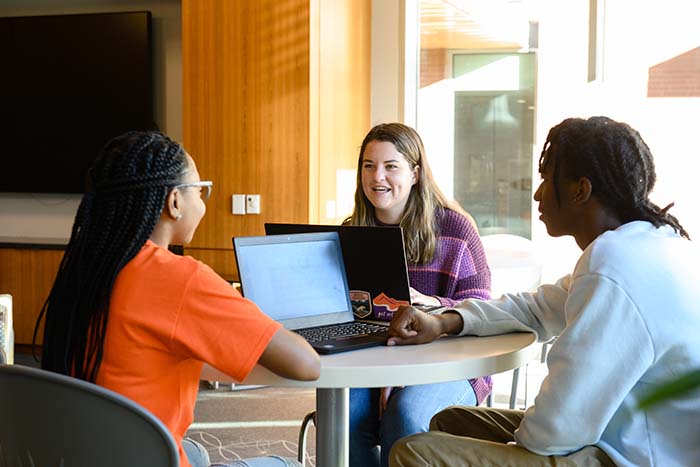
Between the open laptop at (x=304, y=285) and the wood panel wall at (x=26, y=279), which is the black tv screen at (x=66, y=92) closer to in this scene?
the wood panel wall at (x=26, y=279)

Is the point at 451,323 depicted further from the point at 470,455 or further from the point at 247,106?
the point at 247,106

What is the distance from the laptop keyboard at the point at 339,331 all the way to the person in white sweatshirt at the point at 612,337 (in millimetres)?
363

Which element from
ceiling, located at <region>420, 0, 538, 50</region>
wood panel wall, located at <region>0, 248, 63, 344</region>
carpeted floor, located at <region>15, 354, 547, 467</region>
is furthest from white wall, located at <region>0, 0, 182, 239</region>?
carpeted floor, located at <region>15, 354, 547, 467</region>

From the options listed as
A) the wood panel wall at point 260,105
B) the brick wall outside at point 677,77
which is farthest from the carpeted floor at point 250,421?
the brick wall outside at point 677,77

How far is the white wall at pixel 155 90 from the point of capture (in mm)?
5648

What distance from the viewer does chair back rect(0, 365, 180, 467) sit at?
4.25 ft

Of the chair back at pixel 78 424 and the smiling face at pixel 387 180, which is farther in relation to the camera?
the smiling face at pixel 387 180

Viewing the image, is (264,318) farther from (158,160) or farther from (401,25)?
(401,25)

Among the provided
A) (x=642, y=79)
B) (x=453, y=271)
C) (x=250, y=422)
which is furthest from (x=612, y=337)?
(x=642, y=79)

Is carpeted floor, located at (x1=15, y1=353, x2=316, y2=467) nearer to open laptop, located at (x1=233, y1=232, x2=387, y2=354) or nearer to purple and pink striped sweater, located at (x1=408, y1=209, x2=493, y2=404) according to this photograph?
purple and pink striped sweater, located at (x1=408, y1=209, x2=493, y2=404)

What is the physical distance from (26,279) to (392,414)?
391cm

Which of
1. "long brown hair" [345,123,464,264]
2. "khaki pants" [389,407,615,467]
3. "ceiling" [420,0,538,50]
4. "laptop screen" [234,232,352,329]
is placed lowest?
"khaki pants" [389,407,615,467]

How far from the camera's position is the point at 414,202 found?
2.77m

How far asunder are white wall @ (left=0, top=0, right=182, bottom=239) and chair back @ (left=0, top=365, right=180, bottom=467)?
4.47 m
